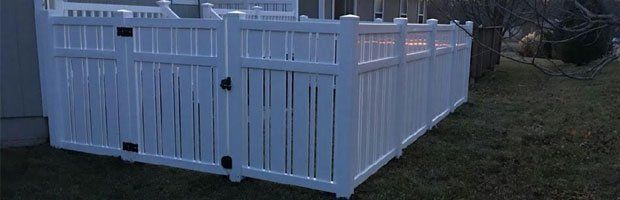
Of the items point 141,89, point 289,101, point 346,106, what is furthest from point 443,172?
point 141,89

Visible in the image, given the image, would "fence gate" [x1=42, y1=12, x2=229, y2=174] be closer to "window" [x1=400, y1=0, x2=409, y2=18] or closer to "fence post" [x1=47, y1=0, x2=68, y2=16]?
"fence post" [x1=47, y1=0, x2=68, y2=16]

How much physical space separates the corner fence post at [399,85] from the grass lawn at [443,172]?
0.24 m

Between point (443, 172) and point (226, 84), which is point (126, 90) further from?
point (443, 172)

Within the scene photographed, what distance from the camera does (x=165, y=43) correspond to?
4.93m

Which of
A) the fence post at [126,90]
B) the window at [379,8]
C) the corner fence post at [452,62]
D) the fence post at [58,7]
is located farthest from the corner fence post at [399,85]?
the window at [379,8]

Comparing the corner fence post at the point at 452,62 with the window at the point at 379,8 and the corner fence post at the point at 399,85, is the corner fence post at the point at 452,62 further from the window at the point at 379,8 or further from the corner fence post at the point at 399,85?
the window at the point at 379,8

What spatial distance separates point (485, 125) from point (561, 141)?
1164 millimetres

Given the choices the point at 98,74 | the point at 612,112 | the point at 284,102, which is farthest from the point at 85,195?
the point at 612,112

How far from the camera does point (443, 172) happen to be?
5320 millimetres

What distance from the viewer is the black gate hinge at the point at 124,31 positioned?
505 cm

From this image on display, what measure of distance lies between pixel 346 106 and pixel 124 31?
2131 mm

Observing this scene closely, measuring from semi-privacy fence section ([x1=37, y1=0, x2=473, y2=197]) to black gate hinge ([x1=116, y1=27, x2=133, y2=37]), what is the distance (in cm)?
1

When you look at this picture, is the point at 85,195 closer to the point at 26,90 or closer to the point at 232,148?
the point at 232,148

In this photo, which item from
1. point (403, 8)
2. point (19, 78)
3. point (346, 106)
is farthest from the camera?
point (403, 8)
